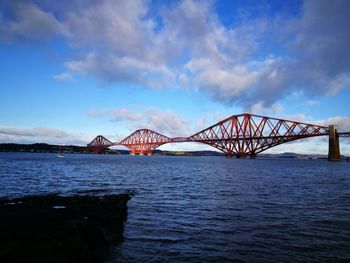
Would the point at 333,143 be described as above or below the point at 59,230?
above

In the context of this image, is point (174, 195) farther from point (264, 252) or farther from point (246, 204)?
point (264, 252)

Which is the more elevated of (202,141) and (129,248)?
(202,141)

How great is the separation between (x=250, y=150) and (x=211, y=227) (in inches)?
4522

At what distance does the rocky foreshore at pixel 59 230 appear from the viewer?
6.97m

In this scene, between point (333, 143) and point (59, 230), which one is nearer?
point (59, 230)

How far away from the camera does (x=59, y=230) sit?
349 inches

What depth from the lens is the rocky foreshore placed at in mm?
6973

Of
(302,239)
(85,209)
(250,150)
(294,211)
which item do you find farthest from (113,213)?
(250,150)

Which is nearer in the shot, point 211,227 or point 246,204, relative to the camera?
point 211,227

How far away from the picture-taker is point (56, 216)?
36.1 feet

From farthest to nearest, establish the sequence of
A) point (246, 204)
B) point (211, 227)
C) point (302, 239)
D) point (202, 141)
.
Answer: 1. point (202, 141)
2. point (246, 204)
3. point (211, 227)
4. point (302, 239)

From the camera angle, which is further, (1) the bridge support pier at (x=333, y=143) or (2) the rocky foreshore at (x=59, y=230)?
(1) the bridge support pier at (x=333, y=143)

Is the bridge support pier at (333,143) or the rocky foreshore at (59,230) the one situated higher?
the bridge support pier at (333,143)

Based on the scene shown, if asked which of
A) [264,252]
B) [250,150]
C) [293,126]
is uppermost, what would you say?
[293,126]
